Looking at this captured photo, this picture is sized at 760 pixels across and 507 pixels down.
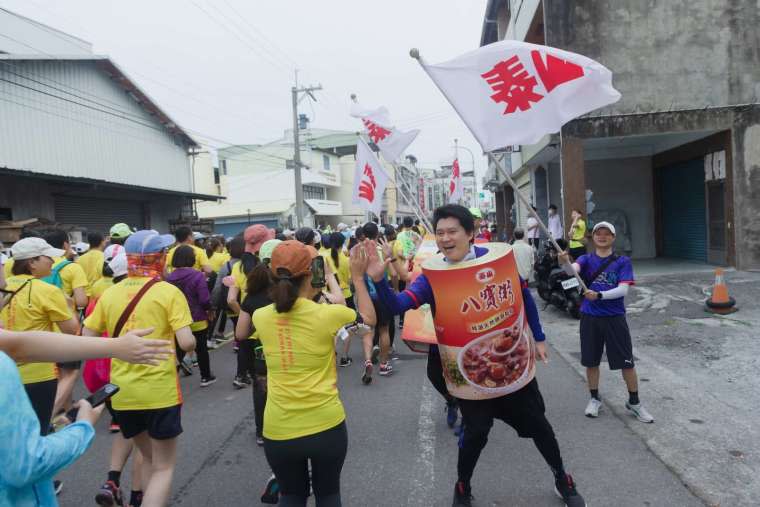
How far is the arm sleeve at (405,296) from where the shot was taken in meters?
3.09

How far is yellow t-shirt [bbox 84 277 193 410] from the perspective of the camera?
124 inches

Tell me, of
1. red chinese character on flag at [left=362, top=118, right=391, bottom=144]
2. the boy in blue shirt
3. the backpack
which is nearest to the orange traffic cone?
the boy in blue shirt

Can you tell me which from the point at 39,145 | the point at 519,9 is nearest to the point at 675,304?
the point at 519,9

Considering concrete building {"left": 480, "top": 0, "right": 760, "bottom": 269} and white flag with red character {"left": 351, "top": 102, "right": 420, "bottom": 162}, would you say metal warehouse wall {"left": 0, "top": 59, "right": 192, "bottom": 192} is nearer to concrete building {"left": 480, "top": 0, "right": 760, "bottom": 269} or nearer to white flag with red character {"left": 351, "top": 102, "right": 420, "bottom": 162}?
white flag with red character {"left": 351, "top": 102, "right": 420, "bottom": 162}

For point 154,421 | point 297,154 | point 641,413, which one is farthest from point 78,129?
point 641,413

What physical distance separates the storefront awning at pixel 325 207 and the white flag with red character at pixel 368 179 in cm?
3384

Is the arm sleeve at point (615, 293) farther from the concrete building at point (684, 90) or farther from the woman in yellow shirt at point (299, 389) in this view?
the concrete building at point (684, 90)

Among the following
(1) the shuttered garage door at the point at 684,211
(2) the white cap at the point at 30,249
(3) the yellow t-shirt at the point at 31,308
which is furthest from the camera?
(1) the shuttered garage door at the point at 684,211

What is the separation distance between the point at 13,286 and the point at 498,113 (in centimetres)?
395

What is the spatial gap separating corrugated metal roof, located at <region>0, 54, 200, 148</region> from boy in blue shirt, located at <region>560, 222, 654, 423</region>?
16.6 m

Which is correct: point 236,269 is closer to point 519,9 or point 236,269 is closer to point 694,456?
point 694,456

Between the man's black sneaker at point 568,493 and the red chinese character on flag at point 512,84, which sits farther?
the red chinese character on flag at point 512,84

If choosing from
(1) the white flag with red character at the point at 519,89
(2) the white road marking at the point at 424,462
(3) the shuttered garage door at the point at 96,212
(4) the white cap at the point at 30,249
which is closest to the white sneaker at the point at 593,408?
(2) the white road marking at the point at 424,462

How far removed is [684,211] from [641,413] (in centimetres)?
1323
